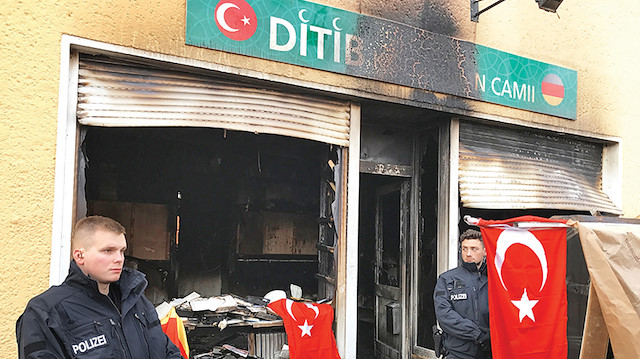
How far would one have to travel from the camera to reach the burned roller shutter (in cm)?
637

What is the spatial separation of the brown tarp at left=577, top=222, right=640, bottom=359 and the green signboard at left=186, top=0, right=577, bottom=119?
252cm

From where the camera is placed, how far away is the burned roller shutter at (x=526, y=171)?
6.37m

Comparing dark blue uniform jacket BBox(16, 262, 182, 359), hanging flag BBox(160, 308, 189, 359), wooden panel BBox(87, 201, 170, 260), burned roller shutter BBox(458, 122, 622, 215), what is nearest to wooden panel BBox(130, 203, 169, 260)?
wooden panel BBox(87, 201, 170, 260)

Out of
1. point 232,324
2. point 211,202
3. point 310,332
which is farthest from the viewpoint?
point 211,202

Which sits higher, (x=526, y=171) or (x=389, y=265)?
(x=526, y=171)

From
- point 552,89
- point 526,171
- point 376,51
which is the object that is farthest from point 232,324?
point 552,89

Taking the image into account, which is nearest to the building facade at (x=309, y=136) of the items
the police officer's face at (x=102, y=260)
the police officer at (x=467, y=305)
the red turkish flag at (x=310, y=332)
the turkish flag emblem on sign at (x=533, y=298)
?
the red turkish flag at (x=310, y=332)

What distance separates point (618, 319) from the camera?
12.5 feet

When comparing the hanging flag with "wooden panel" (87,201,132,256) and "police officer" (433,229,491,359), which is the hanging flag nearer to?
"police officer" (433,229,491,359)

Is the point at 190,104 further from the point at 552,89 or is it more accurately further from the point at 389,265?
the point at 552,89

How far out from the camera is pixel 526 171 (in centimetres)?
676

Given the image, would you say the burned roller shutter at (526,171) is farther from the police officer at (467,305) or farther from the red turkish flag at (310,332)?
the red turkish flag at (310,332)

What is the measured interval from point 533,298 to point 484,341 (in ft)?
1.83

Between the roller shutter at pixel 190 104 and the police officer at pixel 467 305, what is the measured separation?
175 centimetres
